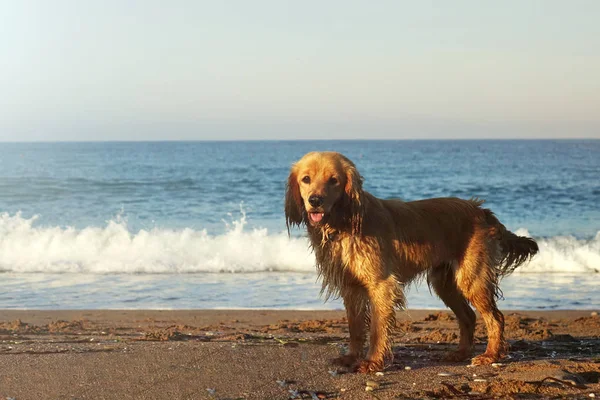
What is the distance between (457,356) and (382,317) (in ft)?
3.43

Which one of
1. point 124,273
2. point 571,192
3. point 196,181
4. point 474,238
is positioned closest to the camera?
point 474,238

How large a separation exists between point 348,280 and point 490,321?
4.69ft

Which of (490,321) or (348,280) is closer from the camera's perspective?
(348,280)

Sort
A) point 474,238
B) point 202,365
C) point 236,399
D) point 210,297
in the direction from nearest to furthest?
point 236,399
point 202,365
point 474,238
point 210,297

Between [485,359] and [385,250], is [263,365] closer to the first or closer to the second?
[385,250]

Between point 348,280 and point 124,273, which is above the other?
point 348,280

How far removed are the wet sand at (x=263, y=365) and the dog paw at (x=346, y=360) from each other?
0.09 meters

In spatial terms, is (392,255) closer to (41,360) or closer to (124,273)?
(41,360)

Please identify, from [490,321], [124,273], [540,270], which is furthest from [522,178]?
[490,321]

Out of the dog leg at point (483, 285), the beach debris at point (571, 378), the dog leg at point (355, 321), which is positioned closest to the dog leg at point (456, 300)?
the dog leg at point (483, 285)

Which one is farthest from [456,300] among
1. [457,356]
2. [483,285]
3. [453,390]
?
[453,390]

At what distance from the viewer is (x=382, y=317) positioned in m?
5.99

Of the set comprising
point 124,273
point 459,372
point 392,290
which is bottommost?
point 124,273

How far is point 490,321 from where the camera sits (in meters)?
6.59
